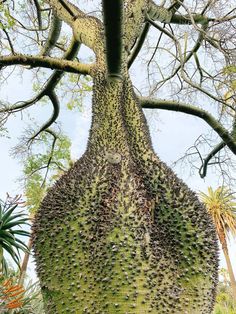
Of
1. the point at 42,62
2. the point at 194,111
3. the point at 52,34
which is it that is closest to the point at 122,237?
the point at 42,62

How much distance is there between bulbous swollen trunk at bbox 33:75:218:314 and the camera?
259 centimetres

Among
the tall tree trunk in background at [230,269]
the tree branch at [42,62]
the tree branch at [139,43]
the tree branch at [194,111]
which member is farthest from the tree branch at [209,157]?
the tall tree trunk in background at [230,269]

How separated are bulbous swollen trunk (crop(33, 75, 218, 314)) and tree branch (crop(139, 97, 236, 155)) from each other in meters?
1.91

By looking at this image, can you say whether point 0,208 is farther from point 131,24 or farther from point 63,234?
point 63,234

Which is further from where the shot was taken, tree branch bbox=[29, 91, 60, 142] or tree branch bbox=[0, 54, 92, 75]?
tree branch bbox=[29, 91, 60, 142]

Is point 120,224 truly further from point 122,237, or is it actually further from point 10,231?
point 10,231

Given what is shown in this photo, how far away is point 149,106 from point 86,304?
122 inches

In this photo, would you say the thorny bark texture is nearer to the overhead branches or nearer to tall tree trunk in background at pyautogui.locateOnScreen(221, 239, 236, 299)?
the overhead branches

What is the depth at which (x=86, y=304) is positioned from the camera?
2.60 meters

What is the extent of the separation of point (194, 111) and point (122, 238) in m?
3.23

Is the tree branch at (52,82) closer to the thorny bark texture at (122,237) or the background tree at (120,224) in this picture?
the background tree at (120,224)

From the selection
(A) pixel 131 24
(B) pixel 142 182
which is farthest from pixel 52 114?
(B) pixel 142 182

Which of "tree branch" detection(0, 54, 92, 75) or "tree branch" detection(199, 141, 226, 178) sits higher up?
"tree branch" detection(0, 54, 92, 75)

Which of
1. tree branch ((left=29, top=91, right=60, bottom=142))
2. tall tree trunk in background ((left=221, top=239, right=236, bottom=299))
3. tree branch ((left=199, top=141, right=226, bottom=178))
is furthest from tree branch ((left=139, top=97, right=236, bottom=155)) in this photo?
tall tree trunk in background ((left=221, top=239, right=236, bottom=299))
